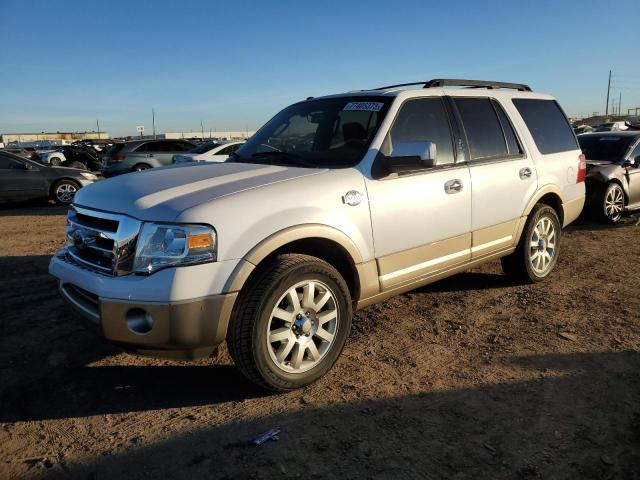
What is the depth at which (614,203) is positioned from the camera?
8.41 metres

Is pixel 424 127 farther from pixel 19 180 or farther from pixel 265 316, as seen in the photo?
pixel 19 180

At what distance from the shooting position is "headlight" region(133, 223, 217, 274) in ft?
8.91

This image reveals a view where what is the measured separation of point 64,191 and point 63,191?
2cm

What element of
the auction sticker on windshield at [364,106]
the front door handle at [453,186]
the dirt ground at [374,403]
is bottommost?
the dirt ground at [374,403]

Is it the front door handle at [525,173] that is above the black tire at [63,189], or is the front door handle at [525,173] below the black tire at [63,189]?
above

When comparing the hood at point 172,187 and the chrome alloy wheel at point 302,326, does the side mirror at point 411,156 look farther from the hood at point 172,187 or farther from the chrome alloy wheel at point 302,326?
the chrome alloy wheel at point 302,326

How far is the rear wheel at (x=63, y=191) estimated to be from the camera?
40.8 ft

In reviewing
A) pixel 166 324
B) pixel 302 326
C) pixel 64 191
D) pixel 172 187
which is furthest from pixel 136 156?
pixel 166 324

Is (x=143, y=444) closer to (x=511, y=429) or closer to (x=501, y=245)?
(x=511, y=429)

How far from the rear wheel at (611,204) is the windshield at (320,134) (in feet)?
19.7

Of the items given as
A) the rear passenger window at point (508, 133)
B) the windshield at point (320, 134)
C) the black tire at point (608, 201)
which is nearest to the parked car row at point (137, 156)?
the black tire at point (608, 201)

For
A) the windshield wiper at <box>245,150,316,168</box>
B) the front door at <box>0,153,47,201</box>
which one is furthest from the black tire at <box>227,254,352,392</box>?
the front door at <box>0,153,47,201</box>

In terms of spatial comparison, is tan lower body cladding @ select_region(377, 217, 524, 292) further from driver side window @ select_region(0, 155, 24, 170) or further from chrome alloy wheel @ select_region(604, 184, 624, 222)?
driver side window @ select_region(0, 155, 24, 170)

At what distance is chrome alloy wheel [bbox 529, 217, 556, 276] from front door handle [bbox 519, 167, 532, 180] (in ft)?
1.83
